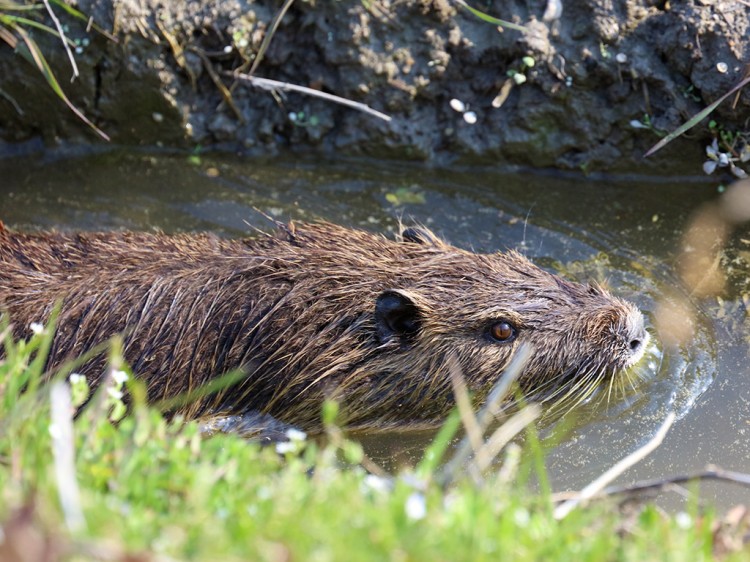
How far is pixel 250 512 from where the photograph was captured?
2.06 metres

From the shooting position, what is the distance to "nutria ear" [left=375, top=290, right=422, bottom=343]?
4020 mm

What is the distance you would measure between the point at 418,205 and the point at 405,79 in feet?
2.52

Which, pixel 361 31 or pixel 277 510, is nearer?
pixel 277 510

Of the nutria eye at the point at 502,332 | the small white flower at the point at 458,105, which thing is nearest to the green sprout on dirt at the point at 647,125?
the small white flower at the point at 458,105

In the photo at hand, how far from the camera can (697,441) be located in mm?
4242

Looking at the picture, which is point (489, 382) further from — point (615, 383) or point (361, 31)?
point (361, 31)

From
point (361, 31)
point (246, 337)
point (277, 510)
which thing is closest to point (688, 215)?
point (361, 31)

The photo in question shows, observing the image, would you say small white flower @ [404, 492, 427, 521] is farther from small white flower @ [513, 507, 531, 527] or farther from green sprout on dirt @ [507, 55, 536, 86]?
green sprout on dirt @ [507, 55, 536, 86]

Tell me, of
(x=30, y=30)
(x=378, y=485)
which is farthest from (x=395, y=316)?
(x=30, y=30)

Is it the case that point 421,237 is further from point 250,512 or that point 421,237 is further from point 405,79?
point 250,512

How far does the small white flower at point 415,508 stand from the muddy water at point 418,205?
3.04 meters

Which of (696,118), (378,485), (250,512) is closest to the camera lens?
(250,512)

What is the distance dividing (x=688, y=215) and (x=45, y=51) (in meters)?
3.84

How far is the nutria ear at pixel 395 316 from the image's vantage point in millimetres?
4020
